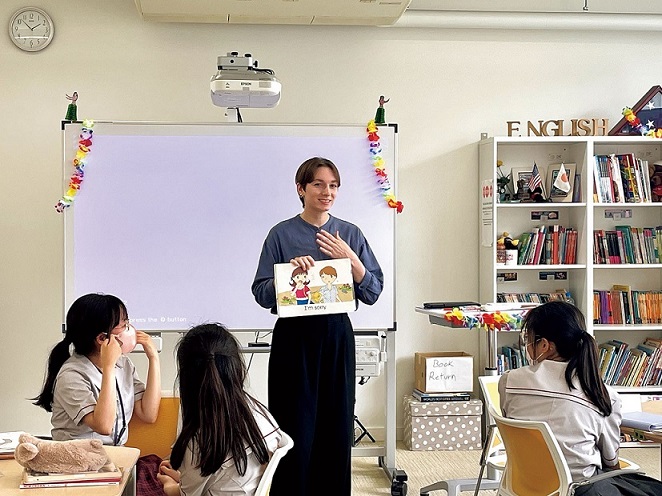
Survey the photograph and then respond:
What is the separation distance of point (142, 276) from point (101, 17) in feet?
5.88

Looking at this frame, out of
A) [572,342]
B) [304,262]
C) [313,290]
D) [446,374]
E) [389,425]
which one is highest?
[304,262]

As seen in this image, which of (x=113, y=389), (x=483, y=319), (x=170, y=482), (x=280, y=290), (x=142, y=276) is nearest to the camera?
(x=170, y=482)

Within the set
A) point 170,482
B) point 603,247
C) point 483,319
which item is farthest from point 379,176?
point 170,482

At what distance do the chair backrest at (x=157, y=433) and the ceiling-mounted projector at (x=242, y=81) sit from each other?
163 cm

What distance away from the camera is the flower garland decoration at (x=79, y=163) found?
439cm

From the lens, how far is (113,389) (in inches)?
106

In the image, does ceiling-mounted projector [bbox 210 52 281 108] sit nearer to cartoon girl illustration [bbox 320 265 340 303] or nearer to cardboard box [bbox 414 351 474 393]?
cartoon girl illustration [bbox 320 265 340 303]

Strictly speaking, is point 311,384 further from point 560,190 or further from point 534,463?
point 560,190

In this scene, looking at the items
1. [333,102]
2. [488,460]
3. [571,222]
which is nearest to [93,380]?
[488,460]

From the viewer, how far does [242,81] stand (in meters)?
4.02

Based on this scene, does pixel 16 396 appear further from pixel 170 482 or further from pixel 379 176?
pixel 170 482

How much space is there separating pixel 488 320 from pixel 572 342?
1.02m

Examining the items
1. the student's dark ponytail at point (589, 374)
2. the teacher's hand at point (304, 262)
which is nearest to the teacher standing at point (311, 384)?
the teacher's hand at point (304, 262)

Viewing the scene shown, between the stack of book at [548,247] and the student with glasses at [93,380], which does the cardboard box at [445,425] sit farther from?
the student with glasses at [93,380]
